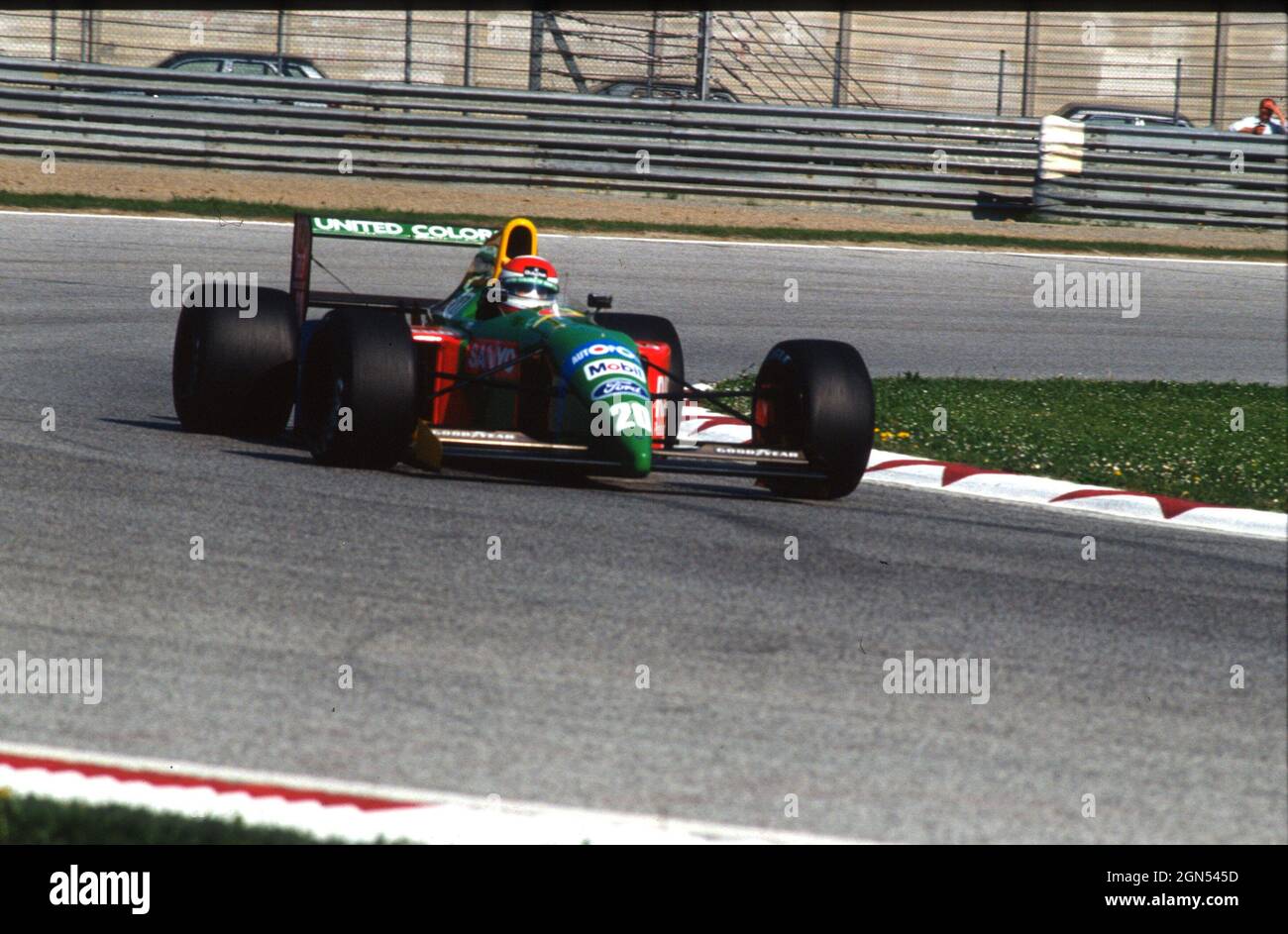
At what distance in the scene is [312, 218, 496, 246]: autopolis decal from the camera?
29.6 ft

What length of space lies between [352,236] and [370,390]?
73.8 inches

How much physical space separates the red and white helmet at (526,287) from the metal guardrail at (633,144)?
10838mm

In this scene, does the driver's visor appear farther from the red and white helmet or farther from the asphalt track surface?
the asphalt track surface

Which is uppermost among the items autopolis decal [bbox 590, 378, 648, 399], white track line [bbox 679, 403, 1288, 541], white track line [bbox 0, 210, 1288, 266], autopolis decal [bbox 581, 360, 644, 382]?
white track line [bbox 0, 210, 1288, 266]

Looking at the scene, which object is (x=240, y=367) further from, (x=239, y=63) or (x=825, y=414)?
(x=239, y=63)

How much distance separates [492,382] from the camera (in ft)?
25.8

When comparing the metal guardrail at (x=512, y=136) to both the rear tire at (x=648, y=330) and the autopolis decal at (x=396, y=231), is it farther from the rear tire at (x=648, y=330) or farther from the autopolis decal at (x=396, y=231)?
the rear tire at (x=648, y=330)

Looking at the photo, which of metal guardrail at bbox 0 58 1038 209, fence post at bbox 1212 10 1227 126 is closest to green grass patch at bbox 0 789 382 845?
metal guardrail at bbox 0 58 1038 209

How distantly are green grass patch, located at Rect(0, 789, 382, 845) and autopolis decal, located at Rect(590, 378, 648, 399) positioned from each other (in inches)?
150

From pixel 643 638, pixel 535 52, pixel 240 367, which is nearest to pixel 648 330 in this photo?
pixel 240 367

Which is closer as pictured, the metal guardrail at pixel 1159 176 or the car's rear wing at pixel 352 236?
the car's rear wing at pixel 352 236

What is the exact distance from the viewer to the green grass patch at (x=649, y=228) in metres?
16.9
